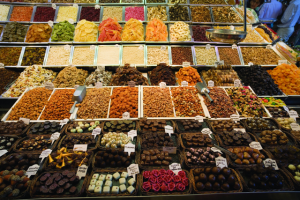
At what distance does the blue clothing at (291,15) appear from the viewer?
A: 5.58 m

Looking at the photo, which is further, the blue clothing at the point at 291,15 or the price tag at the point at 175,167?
the blue clothing at the point at 291,15

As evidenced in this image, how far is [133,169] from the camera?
186 centimetres

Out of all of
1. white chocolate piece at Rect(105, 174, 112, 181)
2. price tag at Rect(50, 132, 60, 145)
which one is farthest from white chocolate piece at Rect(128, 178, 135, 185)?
price tag at Rect(50, 132, 60, 145)

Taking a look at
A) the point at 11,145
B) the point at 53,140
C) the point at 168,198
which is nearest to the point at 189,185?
the point at 168,198

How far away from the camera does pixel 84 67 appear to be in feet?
12.7

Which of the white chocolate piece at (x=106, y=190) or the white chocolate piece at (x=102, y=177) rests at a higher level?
the white chocolate piece at (x=102, y=177)

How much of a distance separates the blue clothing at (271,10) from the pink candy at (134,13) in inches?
167

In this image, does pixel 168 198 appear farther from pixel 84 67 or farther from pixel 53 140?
pixel 84 67

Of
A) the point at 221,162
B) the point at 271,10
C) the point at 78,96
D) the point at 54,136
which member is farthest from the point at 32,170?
the point at 271,10

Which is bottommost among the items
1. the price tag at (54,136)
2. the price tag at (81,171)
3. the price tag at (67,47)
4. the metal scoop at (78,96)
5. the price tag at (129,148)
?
the price tag at (81,171)

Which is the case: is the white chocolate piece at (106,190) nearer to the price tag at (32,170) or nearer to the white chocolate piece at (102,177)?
the white chocolate piece at (102,177)

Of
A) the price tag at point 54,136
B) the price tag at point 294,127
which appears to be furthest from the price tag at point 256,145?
the price tag at point 54,136

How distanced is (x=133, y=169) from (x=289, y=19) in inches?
277

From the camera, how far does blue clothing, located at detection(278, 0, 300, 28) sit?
5.58 meters
